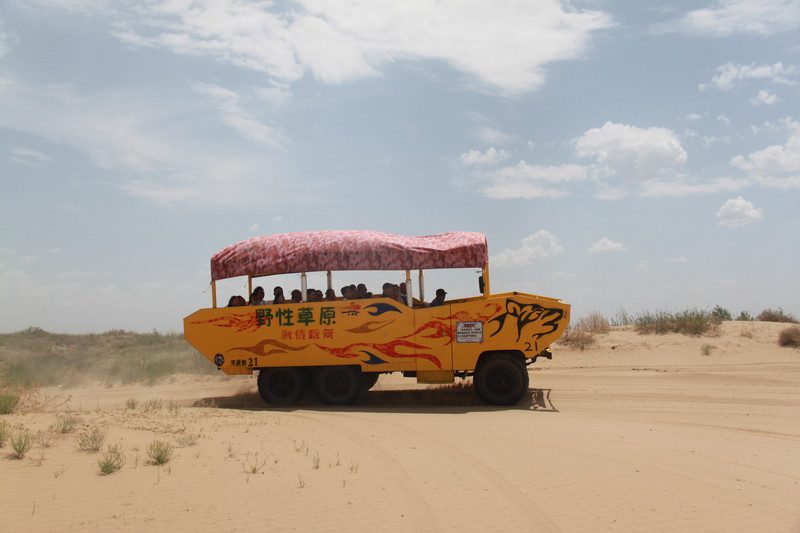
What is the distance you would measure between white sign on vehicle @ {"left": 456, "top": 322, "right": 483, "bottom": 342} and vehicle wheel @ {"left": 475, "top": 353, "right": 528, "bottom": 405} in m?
0.53

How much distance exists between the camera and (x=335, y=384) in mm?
13383

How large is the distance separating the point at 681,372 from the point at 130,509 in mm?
14529

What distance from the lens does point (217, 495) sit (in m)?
6.39

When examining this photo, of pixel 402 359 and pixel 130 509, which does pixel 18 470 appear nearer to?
pixel 130 509

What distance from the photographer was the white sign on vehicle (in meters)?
12.5

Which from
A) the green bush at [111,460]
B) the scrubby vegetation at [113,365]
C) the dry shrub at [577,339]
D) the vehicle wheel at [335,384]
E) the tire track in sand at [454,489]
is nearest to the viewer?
the tire track in sand at [454,489]

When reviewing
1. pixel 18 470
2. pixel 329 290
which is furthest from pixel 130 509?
pixel 329 290

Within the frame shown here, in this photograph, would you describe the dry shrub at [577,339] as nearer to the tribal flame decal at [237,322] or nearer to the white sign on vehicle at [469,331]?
the white sign on vehicle at [469,331]

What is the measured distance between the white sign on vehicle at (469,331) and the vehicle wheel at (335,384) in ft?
7.74

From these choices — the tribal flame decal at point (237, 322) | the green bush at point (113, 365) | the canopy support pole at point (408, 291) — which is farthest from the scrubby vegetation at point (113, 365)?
the canopy support pole at point (408, 291)

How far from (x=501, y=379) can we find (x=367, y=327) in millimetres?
2957

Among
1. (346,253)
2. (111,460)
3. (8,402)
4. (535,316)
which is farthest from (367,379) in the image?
(111,460)

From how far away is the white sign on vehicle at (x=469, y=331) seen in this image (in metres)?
12.5

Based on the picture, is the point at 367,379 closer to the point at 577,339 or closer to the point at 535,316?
the point at 535,316
